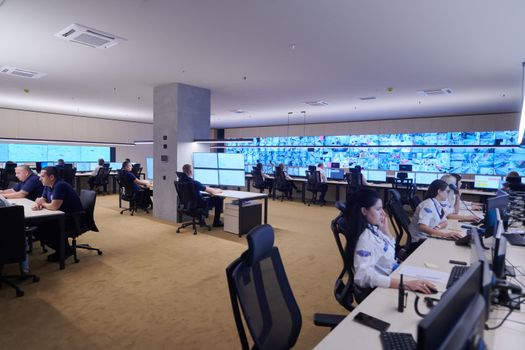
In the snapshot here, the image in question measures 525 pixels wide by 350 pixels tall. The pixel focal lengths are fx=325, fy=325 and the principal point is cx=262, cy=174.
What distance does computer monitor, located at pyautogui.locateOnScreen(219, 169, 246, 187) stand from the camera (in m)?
6.38

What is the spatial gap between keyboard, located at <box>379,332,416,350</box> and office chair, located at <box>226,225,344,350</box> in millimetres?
328

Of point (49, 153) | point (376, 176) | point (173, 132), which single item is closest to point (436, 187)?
point (173, 132)

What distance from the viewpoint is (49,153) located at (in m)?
11.1

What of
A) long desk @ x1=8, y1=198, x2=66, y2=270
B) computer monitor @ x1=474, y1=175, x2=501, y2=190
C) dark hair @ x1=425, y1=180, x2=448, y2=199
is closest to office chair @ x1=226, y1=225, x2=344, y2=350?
dark hair @ x1=425, y1=180, x2=448, y2=199

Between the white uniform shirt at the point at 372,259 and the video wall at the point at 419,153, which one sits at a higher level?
the video wall at the point at 419,153

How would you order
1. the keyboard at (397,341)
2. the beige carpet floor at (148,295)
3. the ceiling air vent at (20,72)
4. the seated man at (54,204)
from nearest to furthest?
1. the keyboard at (397,341)
2. the beige carpet floor at (148,295)
3. the seated man at (54,204)
4. the ceiling air vent at (20,72)

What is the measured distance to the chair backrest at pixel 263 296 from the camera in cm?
136

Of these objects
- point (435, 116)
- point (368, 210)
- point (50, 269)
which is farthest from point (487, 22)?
point (435, 116)

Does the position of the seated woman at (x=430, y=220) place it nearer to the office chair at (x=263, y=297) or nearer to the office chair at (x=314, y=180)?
the office chair at (x=263, y=297)


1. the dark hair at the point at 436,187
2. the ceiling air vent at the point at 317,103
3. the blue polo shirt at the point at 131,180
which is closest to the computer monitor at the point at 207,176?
the blue polo shirt at the point at 131,180

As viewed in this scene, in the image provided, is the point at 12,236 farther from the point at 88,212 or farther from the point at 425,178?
the point at 425,178

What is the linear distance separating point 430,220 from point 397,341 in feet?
7.74

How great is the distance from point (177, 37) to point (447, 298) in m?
3.87

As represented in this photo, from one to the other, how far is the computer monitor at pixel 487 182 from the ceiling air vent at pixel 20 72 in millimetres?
9372
